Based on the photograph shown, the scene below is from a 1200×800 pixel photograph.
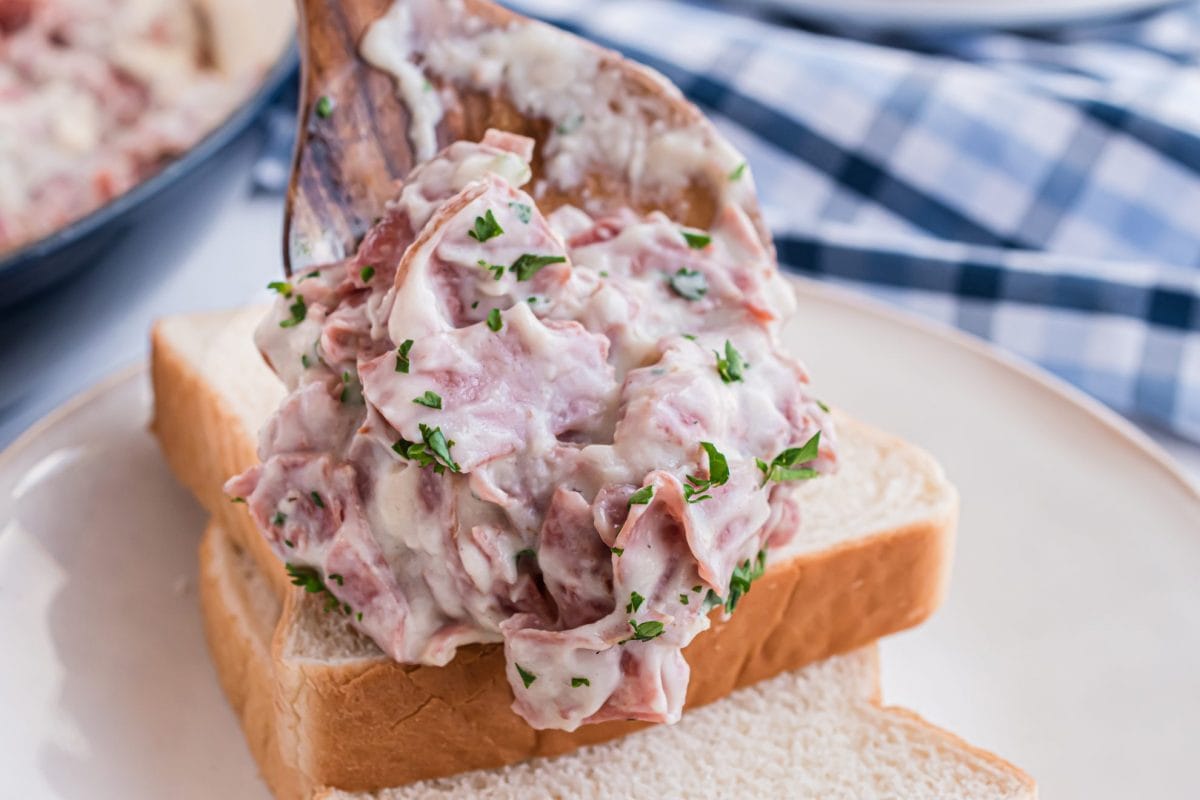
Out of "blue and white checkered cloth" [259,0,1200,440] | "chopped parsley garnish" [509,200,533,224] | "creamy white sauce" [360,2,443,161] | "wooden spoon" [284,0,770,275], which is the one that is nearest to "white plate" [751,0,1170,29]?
"blue and white checkered cloth" [259,0,1200,440]

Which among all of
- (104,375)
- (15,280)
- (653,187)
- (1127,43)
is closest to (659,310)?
(653,187)

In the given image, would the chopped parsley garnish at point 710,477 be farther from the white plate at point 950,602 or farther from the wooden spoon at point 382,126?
the white plate at point 950,602

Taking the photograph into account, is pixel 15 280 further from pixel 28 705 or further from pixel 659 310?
pixel 659 310

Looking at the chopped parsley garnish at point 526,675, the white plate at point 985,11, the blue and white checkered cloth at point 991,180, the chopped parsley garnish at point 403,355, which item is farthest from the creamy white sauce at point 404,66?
the white plate at point 985,11

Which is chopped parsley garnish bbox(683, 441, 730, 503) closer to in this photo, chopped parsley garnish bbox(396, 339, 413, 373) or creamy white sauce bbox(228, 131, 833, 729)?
creamy white sauce bbox(228, 131, 833, 729)

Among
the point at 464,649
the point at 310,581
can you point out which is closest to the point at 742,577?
the point at 464,649
